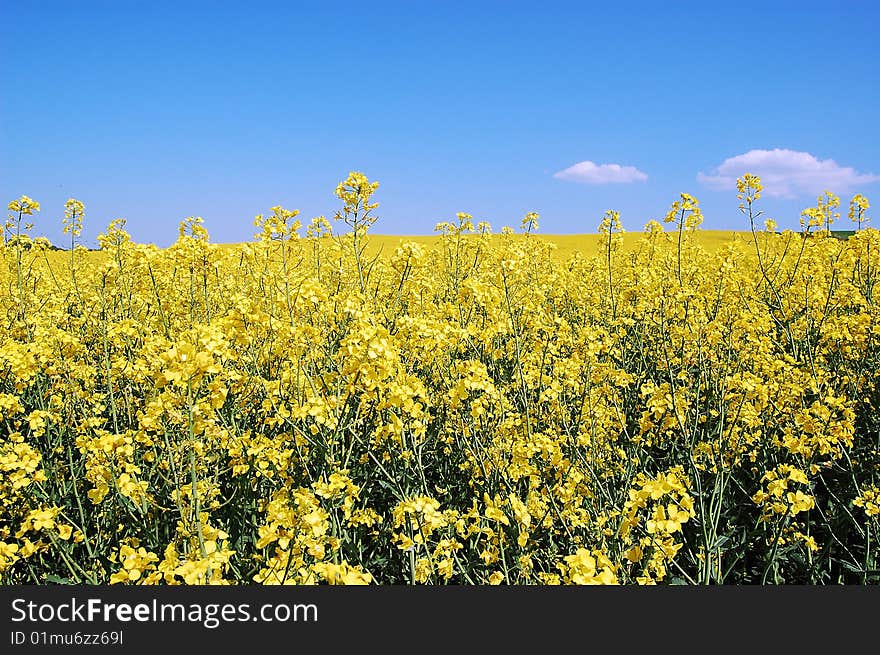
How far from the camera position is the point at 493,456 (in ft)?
8.31

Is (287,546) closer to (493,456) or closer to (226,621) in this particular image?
(226,621)

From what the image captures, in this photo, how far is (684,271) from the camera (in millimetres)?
6773

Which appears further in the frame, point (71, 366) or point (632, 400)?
point (632, 400)

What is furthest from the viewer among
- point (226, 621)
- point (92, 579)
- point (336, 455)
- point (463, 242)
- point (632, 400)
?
point (463, 242)

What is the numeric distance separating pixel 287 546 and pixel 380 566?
0.94 meters

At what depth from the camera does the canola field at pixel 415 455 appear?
6.72 ft

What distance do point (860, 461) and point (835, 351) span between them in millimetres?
1054

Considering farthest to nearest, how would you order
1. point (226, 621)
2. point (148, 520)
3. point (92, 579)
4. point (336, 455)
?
point (336, 455) → point (148, 520) → point (92, 579) → point (226, 621)

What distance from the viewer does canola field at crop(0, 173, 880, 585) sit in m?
2.05

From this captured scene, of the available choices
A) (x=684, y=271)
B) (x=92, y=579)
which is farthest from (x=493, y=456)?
(x=684, y=271)

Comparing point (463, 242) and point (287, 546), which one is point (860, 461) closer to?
point (287, 546)

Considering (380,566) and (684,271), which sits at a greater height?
(684,271)

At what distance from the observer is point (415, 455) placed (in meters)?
2.37

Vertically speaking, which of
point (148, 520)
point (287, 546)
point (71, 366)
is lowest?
point (148, 520)
